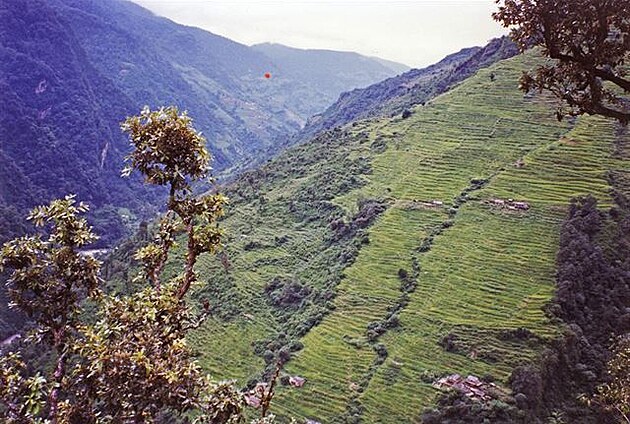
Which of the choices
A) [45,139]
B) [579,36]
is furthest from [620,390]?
[45,139]

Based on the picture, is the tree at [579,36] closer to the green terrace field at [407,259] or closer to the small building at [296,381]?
the green terrace field at [407,259]

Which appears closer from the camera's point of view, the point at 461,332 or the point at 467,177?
the point at 461,332

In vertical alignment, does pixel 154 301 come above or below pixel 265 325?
above

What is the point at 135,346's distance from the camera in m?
6.59

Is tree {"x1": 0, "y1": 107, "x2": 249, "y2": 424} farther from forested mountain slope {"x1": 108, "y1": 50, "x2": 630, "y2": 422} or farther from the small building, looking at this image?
the small building

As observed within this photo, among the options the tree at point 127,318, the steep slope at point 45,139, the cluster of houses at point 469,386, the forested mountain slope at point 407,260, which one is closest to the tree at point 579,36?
the tree at point 127,318

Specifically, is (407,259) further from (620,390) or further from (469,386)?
(620,390)

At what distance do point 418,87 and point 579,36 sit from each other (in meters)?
135

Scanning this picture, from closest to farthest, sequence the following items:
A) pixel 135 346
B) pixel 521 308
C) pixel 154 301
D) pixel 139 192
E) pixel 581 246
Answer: pixel 135 346, pixel 154 301, pixel 521 308, pixel 581 246, pixel 139 192

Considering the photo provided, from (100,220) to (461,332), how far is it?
412 ft

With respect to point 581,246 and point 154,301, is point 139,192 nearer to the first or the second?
point 581,246

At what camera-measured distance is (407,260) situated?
157 feet

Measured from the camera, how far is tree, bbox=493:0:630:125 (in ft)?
28.1

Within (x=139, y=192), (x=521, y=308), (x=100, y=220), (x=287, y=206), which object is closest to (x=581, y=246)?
(x=521, y=308)
